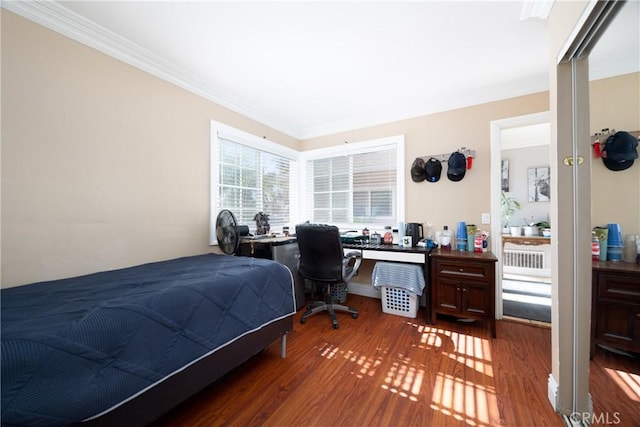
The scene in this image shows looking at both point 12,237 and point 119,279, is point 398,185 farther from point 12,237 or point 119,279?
point 12,237

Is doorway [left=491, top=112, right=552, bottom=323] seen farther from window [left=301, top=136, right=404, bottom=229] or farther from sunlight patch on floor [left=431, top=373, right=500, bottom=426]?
sunlight patch on floor [left=431, top=373, right=500, bottom=426]

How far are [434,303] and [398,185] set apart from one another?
155cm

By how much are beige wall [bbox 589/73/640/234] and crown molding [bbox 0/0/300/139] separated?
3.15 m

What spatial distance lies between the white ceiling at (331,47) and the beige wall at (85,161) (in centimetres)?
23

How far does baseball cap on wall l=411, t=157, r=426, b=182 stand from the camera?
120 inches

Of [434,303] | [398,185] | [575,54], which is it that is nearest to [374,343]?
[434,303]

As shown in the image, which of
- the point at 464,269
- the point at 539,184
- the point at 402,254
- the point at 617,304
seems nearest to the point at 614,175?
the point at 617,304

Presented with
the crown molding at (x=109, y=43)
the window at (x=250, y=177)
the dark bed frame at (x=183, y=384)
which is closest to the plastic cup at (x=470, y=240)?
the dark bed frame at (x=183, y=384)

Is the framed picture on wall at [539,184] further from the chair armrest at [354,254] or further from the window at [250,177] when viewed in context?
the window at [250,177]

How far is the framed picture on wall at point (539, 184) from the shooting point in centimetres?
388

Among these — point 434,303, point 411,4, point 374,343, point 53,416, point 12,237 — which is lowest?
point 374,343

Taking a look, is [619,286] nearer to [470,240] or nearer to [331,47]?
[470,240]

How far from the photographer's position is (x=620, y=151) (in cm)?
142

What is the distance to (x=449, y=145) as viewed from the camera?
2959 mm
